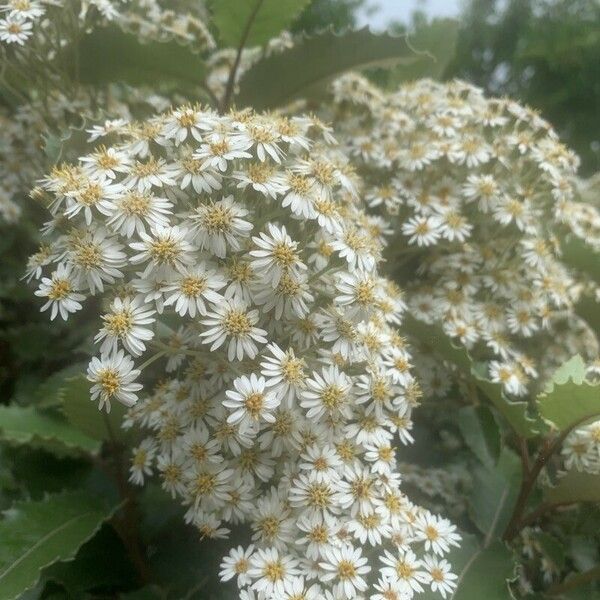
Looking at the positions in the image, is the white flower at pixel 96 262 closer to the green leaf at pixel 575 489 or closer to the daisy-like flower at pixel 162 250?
the daisy-like flower at pixel 162 250

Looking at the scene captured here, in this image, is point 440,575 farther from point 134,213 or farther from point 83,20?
point 83,20

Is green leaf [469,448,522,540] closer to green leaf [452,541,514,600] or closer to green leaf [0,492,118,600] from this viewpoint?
green leaf [452,541,514,600]

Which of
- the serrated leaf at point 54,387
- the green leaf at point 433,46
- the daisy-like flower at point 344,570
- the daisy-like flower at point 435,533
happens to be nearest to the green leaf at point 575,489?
the daisy-like flower at point 435,533

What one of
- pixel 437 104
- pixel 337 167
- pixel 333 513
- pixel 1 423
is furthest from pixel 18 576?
pixel 437 104

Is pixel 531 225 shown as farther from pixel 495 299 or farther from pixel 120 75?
pixel 120 75

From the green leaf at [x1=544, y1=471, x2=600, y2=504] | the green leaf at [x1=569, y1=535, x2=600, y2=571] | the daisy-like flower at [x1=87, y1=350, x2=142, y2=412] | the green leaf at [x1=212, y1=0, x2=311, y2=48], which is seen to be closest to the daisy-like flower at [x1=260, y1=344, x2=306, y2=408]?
the daisy-like flower at [x1=87, y1=350, x2=142, y2=412]

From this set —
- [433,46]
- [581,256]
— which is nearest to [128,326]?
[581,256]
